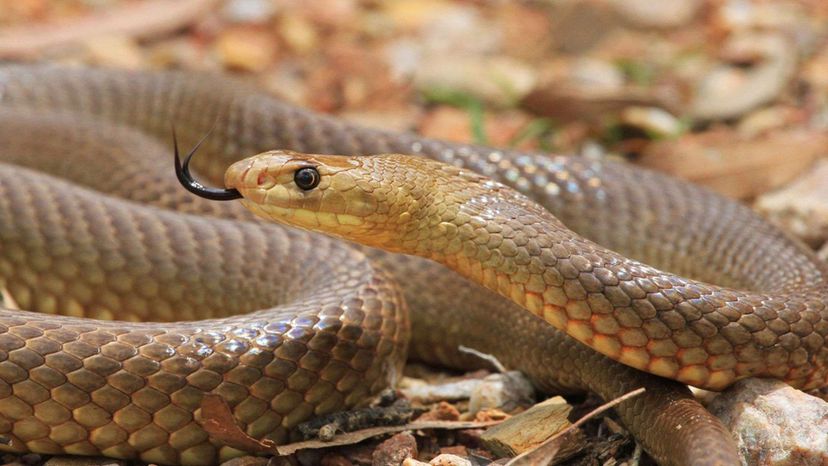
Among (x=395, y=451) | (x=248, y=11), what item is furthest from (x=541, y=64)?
(x=395, y=451)

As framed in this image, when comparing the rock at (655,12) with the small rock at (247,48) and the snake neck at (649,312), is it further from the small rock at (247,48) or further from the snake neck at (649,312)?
the snake neck at (649,312)

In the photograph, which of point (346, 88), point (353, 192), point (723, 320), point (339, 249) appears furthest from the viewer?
point (346, 88)

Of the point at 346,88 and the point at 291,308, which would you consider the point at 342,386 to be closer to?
the point at 291,308

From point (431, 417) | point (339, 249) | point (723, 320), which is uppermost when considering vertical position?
point (723, 320)

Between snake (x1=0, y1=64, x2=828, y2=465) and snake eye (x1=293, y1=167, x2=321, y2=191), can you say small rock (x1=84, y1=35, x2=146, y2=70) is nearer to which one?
snake (x1=0, y1=64, x2=828, y2=465)

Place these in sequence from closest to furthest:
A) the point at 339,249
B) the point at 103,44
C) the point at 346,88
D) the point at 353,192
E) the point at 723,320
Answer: the point at 723,320, the point at 353,192, the point at 339,249, the point at 346,88, the point at 103,44

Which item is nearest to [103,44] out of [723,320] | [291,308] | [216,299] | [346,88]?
[346,88]

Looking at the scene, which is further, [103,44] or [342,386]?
[103,44]

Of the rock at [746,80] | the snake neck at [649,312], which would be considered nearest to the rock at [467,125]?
the rock at [746,80]
